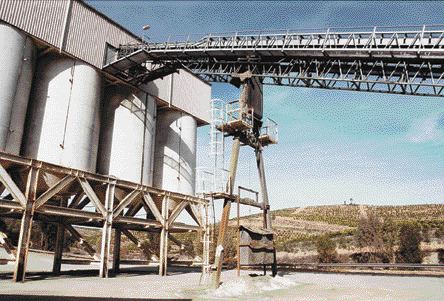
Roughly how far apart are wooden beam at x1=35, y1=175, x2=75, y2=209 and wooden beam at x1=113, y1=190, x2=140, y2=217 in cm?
274

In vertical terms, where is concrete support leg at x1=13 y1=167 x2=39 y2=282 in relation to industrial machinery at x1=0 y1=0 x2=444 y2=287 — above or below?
below

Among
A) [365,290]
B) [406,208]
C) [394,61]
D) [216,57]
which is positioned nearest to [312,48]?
[394,61]

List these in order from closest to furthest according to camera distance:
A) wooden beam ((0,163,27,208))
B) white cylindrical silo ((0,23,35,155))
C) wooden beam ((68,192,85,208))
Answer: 1. wooden beam ((0,163,27,208))
2. white cylindrical silo ((0,23,35,155))
3. wooden beam ((68,192,85,208))

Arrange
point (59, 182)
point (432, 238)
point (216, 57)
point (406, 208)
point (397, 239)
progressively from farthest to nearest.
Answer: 1. point (406, 208)
2. point (432, 238)
3. point (397, 239)
4. point (216, 57)
5. point (59, 182)

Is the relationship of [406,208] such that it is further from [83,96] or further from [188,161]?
[83,96]

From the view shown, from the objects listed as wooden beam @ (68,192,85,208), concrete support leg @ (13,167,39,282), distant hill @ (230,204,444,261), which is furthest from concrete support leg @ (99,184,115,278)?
distant hill @ (230,204,444,261)

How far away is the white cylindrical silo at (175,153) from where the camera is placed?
76.9 feet

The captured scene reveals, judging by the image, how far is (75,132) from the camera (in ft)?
58.1

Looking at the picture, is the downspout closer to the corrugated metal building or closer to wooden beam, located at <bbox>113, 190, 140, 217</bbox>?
the corrugated metal building

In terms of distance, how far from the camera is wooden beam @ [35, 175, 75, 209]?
14284mm

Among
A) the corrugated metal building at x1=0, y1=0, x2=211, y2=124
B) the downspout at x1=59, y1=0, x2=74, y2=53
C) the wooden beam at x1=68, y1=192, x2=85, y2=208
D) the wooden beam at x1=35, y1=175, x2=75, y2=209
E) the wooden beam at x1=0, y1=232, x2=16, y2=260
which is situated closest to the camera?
the wooden beam at x1=0, y1=232, x2=16, y2=260

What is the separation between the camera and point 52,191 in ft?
48.8

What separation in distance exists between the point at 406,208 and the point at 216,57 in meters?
72.8

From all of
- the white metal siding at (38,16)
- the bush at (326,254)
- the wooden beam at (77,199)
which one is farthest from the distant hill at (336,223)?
the white metal siding at (38,16)
